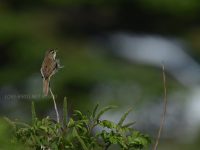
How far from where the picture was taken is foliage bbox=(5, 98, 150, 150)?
1.31m

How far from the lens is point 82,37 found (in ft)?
30.9

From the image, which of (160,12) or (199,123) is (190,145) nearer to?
(199,123)

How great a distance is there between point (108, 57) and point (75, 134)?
310 inches

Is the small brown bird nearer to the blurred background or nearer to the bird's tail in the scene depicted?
the bird's tail

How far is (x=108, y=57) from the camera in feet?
30.1

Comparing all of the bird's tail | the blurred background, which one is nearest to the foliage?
the bird's tail

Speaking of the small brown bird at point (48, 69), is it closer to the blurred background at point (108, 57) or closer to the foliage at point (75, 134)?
the foliage at point (75, 134)

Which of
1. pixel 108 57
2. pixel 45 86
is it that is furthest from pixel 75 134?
pixel 108 57

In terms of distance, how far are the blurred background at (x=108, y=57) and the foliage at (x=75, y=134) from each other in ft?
18.5

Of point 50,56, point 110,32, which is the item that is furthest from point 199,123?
point 50,56

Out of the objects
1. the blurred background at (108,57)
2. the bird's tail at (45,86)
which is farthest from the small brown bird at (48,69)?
the blurred background at (108,57)

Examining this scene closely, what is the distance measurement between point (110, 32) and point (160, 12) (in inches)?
36.6

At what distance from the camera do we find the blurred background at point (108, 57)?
7902 mm

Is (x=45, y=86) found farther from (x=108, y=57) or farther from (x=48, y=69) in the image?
(x=108, y=57)
